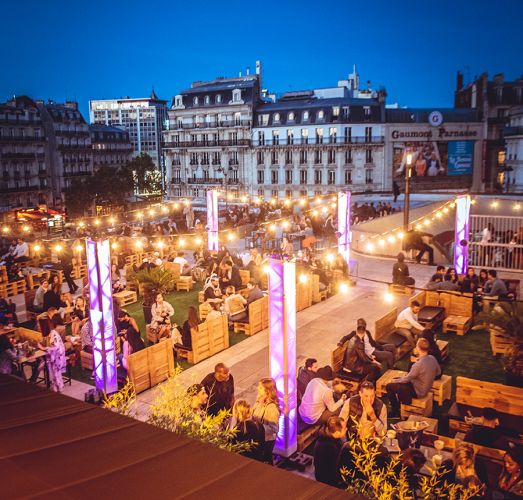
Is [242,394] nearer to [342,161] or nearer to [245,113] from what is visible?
[342,161]

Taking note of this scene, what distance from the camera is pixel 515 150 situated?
4612cm

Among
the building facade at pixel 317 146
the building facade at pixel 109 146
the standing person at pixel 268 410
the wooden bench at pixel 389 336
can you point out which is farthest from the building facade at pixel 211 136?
the standing person at pixel 268 410

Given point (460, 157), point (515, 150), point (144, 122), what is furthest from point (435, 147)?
point (144, 122)

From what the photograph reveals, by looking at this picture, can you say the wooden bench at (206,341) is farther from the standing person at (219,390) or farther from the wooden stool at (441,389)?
the wooden stool at (441,389)

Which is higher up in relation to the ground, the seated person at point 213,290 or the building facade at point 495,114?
the building facade at point 495,114

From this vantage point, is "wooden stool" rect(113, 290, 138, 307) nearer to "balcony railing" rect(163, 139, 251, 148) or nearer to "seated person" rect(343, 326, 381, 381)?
"seated person" rect(343, 326, 381, 381)

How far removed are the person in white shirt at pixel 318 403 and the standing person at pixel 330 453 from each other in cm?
120

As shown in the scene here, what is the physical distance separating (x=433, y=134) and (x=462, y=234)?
40023 millimetres

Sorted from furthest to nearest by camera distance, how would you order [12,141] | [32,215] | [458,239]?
[12,141]
[32,215]
[458,239]

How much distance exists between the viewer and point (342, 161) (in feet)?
171

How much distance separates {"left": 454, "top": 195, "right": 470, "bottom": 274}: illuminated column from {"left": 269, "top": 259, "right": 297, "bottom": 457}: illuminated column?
9888mm

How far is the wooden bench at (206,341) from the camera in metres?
10.8

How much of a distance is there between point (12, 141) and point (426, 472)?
53.5m

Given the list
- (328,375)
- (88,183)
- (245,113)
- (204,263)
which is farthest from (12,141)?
(328,375)
